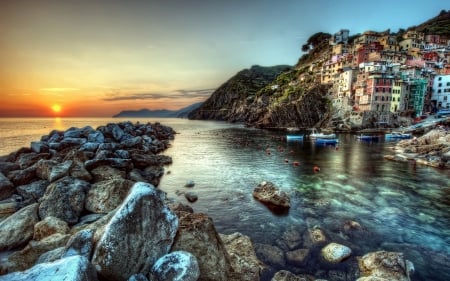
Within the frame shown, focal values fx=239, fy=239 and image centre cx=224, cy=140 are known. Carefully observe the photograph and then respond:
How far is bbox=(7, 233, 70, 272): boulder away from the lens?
870cm

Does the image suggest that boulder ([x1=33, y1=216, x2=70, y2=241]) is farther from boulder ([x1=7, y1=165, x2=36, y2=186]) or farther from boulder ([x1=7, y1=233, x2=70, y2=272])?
boulder ([x1=7, y1=165, x2=36, y2=186])

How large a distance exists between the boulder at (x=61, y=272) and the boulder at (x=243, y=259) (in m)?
5.67

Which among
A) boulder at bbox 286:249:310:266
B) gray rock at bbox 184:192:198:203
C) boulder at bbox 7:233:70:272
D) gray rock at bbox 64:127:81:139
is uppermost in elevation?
gray rock at bbox 64:127:81:139

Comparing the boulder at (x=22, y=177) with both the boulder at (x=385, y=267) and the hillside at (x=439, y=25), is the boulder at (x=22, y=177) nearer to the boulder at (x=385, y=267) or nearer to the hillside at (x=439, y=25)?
the boulder at (x=385, y=267)

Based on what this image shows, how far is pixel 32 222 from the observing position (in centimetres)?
1298

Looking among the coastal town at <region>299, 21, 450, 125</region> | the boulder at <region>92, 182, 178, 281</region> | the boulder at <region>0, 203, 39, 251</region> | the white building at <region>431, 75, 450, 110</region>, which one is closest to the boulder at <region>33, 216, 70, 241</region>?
the boulder at <region>0, 203, 39, 251</region>

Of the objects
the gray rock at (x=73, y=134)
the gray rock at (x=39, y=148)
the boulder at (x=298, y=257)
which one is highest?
the gray rock at (x=73, y=134)

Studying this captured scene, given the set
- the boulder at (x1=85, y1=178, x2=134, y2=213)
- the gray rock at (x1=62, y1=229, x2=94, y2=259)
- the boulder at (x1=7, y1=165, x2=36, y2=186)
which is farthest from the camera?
the boulder at (x1=7, y1=165, x2=36, y2=186)

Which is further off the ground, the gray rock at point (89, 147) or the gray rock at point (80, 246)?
the gray rock at point (80, 246)

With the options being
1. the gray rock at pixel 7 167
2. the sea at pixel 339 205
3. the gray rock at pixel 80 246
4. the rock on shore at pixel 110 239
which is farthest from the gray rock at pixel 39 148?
the gray rock at pixel 80 246

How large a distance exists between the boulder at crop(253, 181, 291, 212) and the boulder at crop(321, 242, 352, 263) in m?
6.37

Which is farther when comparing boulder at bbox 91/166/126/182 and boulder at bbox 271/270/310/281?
boulder at bbox 91/166/126/182

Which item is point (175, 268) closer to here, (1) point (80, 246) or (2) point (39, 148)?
(1) point (80, 246)

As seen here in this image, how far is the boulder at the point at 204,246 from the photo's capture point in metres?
8.91
